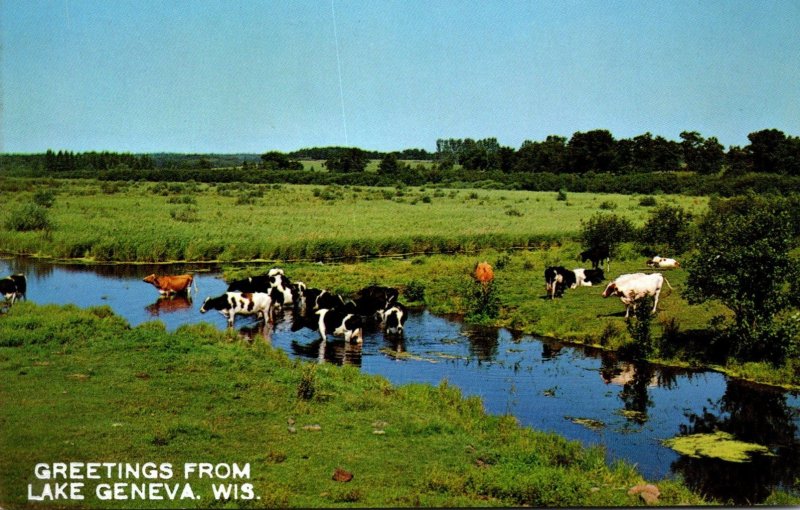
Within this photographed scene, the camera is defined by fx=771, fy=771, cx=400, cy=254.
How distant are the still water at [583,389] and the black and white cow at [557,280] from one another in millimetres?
3351

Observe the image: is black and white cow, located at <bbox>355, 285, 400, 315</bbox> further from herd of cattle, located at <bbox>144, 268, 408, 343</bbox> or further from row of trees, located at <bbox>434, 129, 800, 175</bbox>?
row of trees, located at <bbox>434, 129, 800, 175</bbox>

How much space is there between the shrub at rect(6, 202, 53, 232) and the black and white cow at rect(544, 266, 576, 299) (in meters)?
19.5

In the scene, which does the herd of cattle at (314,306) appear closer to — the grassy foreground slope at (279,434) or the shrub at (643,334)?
the grassy foreground slope at (279,434)

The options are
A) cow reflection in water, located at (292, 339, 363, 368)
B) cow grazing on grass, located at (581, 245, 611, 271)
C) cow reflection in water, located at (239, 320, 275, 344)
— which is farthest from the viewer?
cow grazing on grass, located at (581, 245, 611, 271)

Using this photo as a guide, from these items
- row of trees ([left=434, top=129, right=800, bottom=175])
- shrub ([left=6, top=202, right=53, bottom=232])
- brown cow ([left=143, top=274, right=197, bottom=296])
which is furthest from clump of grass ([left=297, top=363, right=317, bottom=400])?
row of trees ([left=434, top=129, right=800, bottom=175])

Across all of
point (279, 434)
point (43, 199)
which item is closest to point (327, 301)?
point (279, 434)

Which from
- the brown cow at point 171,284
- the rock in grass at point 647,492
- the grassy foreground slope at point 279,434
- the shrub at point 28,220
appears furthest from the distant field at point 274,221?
the rock in grass at point 647,492

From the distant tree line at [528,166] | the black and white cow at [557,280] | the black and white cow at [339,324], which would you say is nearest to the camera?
the black and white cow at [339,324]

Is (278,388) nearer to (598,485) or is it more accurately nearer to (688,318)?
(598,485)

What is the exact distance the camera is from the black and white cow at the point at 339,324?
61.1 ft

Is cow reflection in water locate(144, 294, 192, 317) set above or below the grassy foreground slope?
above

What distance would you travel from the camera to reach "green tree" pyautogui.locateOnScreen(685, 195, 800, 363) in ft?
53.5

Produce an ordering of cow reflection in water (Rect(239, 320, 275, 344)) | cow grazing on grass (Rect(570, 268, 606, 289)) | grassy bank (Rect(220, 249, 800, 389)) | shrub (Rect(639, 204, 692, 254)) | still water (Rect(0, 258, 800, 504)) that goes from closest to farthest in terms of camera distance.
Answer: still water (Rect(0, 258, 800, 504)) < grassy bank (Rect(220, 249, 800, 389)) < cow reflection in water (Rect(239, 320, 275, 344)) < cow grazing on grass (Rect(570, 268, 606, 289)) < shrub (Rect(639, 204, 692, 254))

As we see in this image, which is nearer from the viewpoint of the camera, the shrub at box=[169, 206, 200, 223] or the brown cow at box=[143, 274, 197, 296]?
the brown cow at box=[143, 274, 197, 296]
